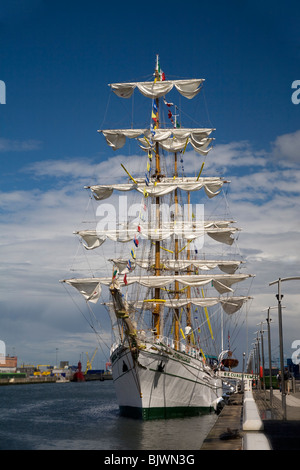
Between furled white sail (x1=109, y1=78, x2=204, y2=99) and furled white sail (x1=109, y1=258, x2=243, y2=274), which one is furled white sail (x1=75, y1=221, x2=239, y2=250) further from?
furled white sail (x1=109, y1=78, x2=204, y2=99)

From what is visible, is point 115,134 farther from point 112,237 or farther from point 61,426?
point 61,426

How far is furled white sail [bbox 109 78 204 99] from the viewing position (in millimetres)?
47750

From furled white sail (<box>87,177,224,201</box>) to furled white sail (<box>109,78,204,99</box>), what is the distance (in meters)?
7.13

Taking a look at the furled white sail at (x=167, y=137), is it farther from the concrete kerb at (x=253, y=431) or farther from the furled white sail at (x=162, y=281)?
the concrete kerb at (x=253, y=431)

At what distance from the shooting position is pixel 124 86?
48.8 metres

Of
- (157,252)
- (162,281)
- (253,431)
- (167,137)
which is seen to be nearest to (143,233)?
(157,252)

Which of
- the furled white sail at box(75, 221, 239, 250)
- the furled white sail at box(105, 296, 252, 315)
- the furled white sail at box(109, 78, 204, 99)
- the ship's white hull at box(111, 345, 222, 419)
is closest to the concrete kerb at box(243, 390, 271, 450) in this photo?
the ship's white hull at box(111, 345, 222, 419)

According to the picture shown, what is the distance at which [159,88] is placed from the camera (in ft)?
157

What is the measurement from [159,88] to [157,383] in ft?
78.4

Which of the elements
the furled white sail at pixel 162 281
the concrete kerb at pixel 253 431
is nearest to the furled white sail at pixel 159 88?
the furled white sail at pixel 162 281

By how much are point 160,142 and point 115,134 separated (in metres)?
3.75

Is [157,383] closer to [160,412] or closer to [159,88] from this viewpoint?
[160,412]

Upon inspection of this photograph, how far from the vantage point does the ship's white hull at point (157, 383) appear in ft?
118
